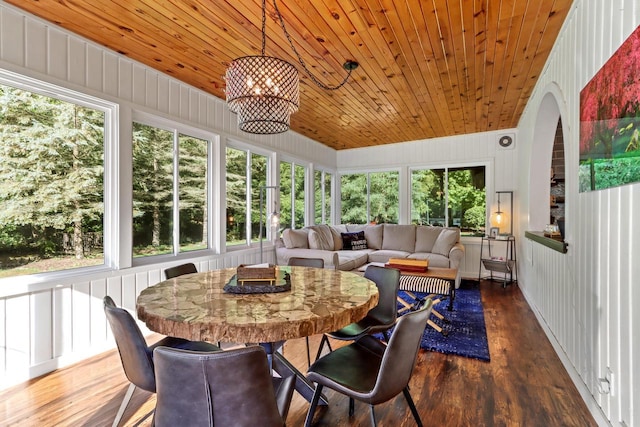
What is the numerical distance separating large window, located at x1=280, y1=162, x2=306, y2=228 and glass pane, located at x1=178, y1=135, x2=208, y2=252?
66.7 inches

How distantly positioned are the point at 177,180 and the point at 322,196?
3.68 meters

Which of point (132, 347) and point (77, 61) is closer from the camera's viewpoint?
point (132, 347)

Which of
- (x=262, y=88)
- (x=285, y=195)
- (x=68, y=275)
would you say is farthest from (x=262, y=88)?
(x=285, y=195)

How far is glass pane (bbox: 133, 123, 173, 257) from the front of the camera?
10.4 ft

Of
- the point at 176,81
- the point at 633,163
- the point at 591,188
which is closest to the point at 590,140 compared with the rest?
the point at 591,188

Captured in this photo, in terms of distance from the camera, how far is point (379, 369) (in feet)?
4.68

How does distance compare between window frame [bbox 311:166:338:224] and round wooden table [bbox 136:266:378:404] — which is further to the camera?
window frame [bbox 311:166:338:224]

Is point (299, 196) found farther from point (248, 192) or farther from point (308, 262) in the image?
point (308, 262)

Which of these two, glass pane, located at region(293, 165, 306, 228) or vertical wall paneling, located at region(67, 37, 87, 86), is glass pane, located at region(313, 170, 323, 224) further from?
vertical wall paneling, located at region(67, 37, 87, 86)

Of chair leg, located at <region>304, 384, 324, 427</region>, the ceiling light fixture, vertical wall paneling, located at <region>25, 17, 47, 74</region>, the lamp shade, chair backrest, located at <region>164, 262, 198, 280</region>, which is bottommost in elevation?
chair leg, located at <region>304, 384, 324, 427</region>

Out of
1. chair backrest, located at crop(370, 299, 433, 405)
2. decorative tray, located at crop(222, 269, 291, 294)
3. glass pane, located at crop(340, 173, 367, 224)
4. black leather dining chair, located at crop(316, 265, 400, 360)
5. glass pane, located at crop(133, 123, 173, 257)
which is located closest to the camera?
chair backrest, located at crop(370, 299, 433, 405)

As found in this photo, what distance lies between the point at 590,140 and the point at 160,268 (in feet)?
12.1

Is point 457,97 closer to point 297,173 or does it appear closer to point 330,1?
point 330,1

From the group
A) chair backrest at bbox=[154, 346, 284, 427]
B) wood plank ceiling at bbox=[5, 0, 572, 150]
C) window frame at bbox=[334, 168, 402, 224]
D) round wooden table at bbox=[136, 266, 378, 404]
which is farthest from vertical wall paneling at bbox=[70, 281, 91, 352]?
window frame at bbox=[334, 168, 402, 224]
